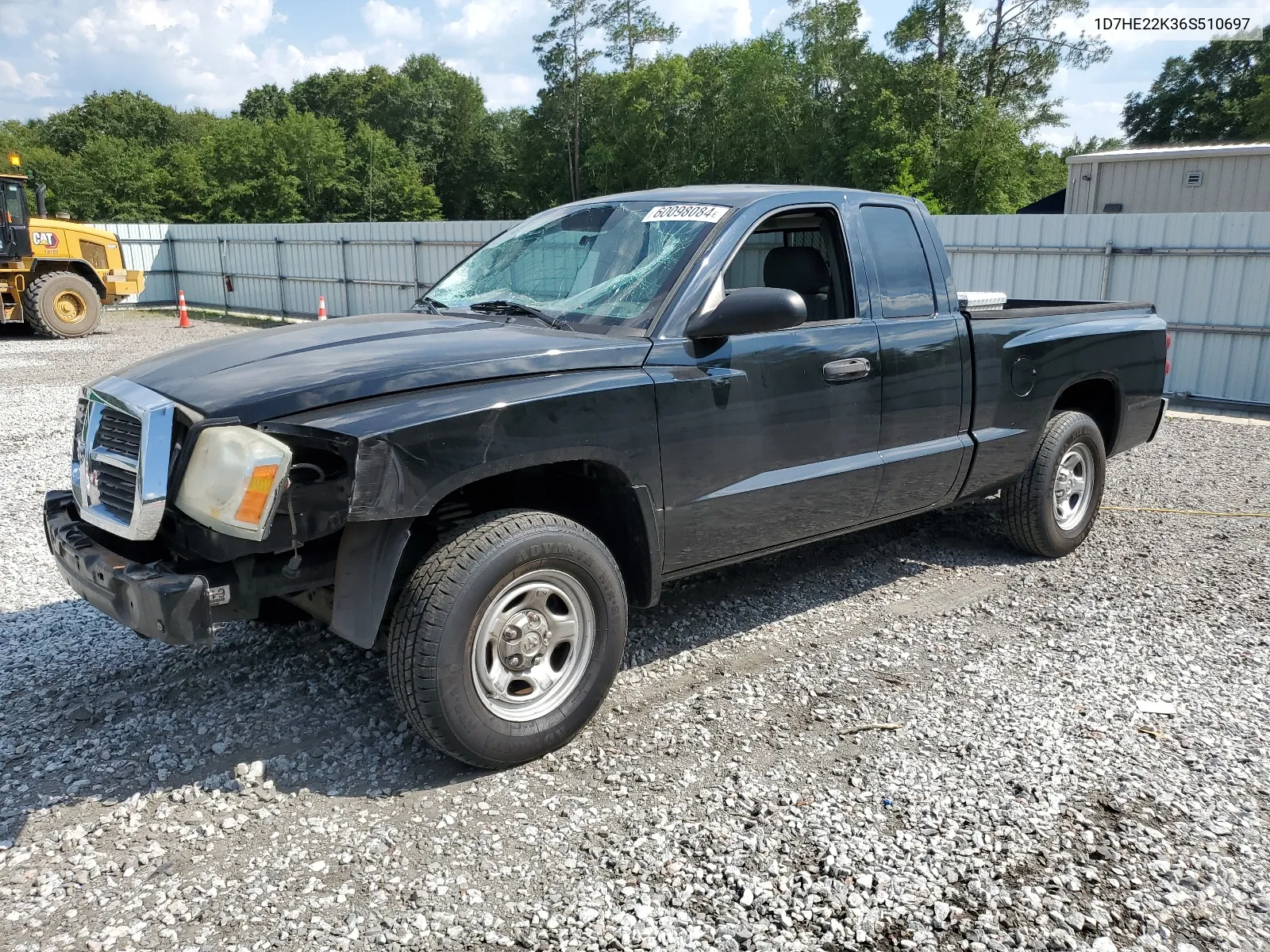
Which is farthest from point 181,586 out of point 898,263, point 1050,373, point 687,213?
point 1050,373

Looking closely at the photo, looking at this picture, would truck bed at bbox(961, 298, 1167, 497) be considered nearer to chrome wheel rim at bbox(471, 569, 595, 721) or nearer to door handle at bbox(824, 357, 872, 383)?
door handle at bbox(824, 357, 872, 383)

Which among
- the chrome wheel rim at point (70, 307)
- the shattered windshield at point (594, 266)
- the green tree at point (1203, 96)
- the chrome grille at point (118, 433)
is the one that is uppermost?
the green tree at point (1203, 96)

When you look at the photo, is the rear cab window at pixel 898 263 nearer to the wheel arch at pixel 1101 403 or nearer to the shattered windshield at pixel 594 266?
the shattered windshield at pixel 594 266

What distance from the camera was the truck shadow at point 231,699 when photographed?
3.41 meters

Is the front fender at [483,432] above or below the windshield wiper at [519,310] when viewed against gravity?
below

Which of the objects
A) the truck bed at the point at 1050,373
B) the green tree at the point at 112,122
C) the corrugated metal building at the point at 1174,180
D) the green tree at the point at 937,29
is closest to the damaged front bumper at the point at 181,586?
the truck bed at the point at 1050,373

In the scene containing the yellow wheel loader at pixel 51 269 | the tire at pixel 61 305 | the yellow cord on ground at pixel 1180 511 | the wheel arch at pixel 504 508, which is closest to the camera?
the wheel arch at pixel 504 508

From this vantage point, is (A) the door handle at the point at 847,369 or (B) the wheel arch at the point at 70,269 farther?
(B) the wheel arch at the point at 70,269

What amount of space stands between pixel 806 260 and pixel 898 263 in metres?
0.44

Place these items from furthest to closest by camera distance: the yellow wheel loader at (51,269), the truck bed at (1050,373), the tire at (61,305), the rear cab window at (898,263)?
the tire at (61,305) → the yellow wheel loader at (51,269) → the truck bed at (1050,373) → the rear cab window at (898,263)

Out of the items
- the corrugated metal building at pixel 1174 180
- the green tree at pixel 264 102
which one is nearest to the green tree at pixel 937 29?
the corrugated metal building at pixel 1174 180

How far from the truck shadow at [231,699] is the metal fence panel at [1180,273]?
8.23 meters

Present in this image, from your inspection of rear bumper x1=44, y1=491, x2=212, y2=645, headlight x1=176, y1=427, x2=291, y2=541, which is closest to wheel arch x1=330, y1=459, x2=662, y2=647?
headlight x1=176, y1=427, x2=291, y2=541

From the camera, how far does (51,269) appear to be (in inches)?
752
